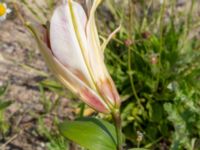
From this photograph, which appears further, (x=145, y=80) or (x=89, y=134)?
(x=145, y=80)

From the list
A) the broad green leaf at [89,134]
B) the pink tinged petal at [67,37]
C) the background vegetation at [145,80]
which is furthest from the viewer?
the background vegetation at [145,80]

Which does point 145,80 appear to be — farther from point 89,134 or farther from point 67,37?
point 67,37

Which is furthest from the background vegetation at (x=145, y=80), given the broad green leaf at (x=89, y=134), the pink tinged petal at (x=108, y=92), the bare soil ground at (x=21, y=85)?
the pink tinged petal at (x=108, y=92)

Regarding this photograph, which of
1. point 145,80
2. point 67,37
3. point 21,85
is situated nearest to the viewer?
point 67,37

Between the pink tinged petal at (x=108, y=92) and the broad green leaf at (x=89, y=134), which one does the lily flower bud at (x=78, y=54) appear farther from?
the broad green leaf at (x=89, y=134)

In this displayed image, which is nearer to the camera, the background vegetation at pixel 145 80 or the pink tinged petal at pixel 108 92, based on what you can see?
the pink tinged petal at pixel 108 92

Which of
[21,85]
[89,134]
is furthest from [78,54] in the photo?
[21,85]

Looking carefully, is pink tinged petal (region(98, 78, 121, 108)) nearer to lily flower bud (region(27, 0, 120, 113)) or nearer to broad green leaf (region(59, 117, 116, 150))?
lily flower bud (region(27, 0, 120, 113))

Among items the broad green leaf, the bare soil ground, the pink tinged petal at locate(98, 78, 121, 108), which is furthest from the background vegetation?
the pink tinged petal at locate(98, 78, 121, 108)

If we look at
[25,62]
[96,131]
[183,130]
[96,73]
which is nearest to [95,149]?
[96,131]
